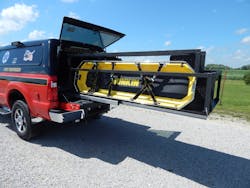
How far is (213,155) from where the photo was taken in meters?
4.30

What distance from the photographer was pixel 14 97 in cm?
519

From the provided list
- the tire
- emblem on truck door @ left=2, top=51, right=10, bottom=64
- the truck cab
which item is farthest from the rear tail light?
emblem on truck door @ left=2, top=51, right=10, bottom=64

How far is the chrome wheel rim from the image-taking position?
15.4 feet

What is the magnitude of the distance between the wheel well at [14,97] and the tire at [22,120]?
180 mm

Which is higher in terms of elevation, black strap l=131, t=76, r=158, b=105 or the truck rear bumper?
black strap l=131, t=76, r=158, b=105

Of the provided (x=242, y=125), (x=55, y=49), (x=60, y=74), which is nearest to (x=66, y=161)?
(x=60, y=74)

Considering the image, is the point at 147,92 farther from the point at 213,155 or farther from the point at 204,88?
the point at 213,155

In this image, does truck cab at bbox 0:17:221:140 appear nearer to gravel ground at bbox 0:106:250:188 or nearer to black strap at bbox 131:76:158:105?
black strap at bbox 131:76:158:105

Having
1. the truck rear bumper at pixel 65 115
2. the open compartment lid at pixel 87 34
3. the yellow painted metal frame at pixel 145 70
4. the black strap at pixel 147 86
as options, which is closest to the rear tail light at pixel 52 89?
the truck rear bumper at pixel 65 115

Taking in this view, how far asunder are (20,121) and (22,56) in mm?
1502

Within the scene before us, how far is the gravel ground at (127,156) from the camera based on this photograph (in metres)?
3.25

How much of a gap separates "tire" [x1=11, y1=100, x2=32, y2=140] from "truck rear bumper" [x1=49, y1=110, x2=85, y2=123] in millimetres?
801

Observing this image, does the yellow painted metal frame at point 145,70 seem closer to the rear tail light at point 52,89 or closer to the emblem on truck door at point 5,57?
the rear tail light at point 52,89

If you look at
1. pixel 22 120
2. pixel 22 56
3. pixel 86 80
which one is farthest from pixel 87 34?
pixel 22 120
